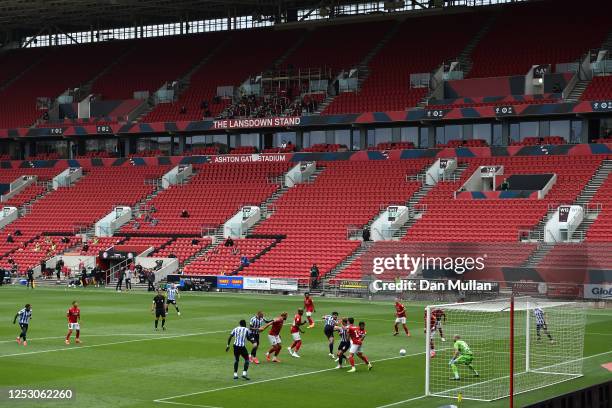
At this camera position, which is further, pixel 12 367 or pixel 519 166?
pixel 519 166

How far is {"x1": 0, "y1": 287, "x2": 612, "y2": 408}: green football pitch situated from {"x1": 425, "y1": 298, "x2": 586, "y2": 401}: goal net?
605 mm

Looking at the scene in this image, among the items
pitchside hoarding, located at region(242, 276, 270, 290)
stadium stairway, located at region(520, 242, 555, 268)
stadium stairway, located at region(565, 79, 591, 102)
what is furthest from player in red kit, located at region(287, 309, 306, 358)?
stadium stairway, located at region(565, 79, 591, 102)

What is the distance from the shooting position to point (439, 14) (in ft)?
260

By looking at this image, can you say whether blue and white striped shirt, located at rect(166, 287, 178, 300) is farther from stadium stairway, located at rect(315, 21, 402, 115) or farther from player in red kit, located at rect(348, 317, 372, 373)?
stadium stairway, located at rect(315, 21, 402, 115)

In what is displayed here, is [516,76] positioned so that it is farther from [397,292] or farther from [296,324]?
[296,324]

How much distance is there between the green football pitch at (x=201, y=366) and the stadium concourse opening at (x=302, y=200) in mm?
157

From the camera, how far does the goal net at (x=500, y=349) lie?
2688 centimetres

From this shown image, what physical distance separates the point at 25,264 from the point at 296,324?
142ft

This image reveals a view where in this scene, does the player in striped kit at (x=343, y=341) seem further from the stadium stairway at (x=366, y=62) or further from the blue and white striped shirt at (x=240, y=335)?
the stadium stairway at (x=366, y=62)

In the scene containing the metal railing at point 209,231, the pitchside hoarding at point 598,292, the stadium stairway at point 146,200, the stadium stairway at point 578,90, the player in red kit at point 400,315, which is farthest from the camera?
the stadium stairway at point 146,200

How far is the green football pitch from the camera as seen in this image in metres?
24.7

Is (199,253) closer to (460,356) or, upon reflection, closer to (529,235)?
(529,235)

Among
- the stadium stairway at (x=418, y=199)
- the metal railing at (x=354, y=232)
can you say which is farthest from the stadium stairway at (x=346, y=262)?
the stadium stairway at (x=418, y=199)

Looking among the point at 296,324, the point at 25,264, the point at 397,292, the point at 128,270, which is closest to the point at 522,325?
the point at 296,324
